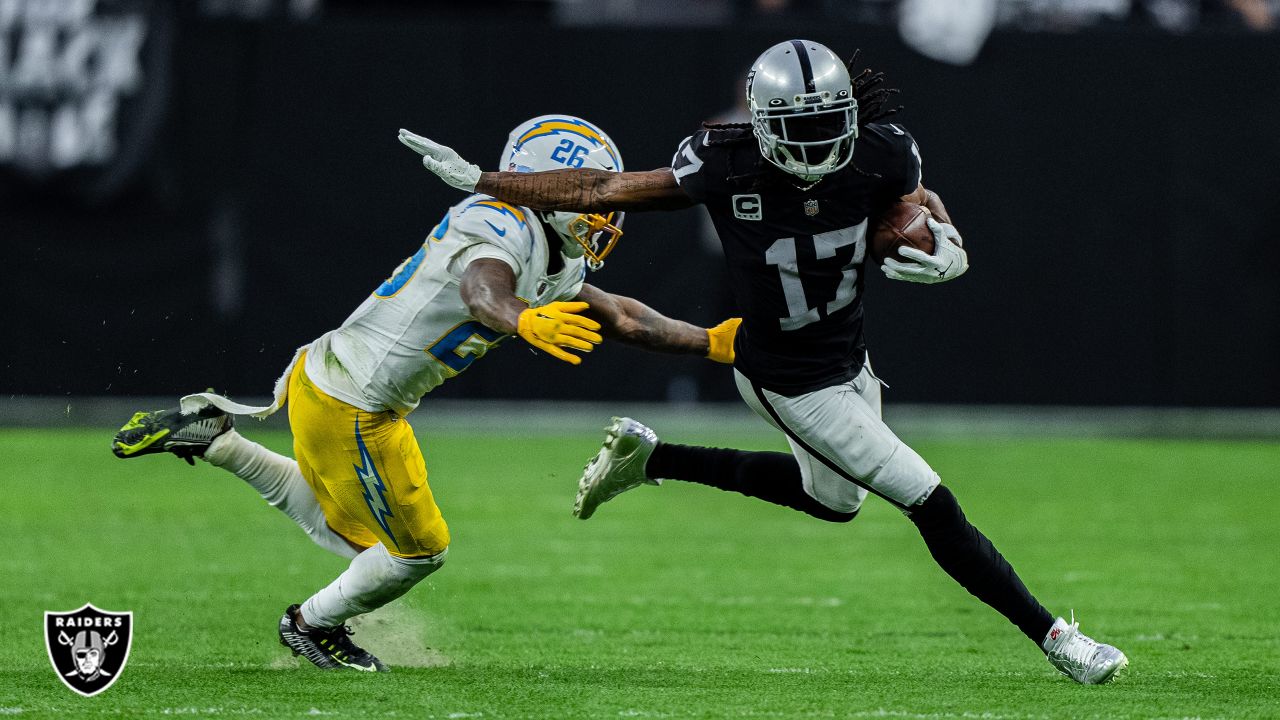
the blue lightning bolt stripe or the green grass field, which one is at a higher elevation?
the blue lightning bolt stripe

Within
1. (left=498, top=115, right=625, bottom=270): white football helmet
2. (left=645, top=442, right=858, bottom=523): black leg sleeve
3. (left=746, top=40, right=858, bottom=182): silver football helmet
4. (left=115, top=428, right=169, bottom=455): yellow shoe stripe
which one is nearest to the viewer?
(left=746, top=40, right=858, bottom=182): silver football helmet

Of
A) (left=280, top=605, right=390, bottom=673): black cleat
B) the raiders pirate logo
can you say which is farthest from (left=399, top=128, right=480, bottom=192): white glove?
the raiders pirate logo

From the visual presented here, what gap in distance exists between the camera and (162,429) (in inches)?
212

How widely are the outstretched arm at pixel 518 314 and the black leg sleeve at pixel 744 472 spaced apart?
3.35 ft

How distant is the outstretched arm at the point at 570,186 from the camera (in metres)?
4.93

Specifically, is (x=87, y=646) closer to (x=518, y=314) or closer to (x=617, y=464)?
(x=518, y=314)

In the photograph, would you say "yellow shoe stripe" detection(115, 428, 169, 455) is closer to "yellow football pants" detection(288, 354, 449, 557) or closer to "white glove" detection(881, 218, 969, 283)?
"yellow football pants" detection(288, 354, 449, 557)

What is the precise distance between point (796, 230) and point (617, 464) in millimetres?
1222

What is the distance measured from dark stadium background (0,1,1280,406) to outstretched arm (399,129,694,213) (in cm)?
784

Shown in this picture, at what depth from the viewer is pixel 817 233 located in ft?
16.3

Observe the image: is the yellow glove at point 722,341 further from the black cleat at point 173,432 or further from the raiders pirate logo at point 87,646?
the raiders pirate logo at point 87,646

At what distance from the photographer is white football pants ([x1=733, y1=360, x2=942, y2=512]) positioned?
500 cm

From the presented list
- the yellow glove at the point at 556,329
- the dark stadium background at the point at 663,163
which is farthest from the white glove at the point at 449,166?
the dark stadium background at the point at 663,163

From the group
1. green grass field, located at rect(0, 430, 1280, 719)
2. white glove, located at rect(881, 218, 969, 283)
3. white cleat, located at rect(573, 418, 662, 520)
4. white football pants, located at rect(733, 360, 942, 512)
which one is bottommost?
green grass field, located at rect(0, 430, 1280, 719)
